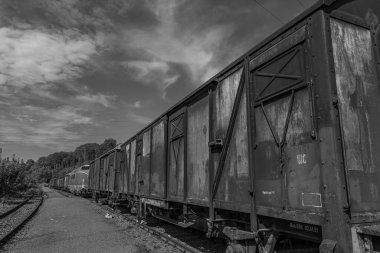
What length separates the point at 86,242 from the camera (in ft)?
32.0

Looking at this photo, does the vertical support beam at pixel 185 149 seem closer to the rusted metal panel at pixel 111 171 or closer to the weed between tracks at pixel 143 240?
the weed between tracks at pixel 143 240

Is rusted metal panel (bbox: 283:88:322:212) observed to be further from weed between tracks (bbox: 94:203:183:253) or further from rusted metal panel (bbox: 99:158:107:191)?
rusted metal panel (bbox: 99:158:107:191)

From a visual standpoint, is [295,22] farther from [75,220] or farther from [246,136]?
[75,220]

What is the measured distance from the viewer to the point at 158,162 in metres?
10.4

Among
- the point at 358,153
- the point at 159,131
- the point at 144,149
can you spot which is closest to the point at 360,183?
the point at 358,153

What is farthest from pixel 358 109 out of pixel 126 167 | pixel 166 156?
pixel 126 167

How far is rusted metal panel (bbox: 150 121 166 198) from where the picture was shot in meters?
9.88

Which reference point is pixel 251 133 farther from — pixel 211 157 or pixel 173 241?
pixel 173 241

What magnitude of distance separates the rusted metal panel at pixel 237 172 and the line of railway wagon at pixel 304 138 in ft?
0.06

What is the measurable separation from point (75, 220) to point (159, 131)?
735 centimetres

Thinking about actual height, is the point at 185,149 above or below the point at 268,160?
above

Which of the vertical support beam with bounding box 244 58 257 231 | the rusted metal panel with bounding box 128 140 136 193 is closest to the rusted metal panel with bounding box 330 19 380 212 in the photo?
the vertical support beam with bounding box 244 58 257 231

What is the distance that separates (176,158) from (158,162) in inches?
72.0

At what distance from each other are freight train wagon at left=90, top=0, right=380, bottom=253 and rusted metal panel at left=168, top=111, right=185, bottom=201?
1806 millimetres
